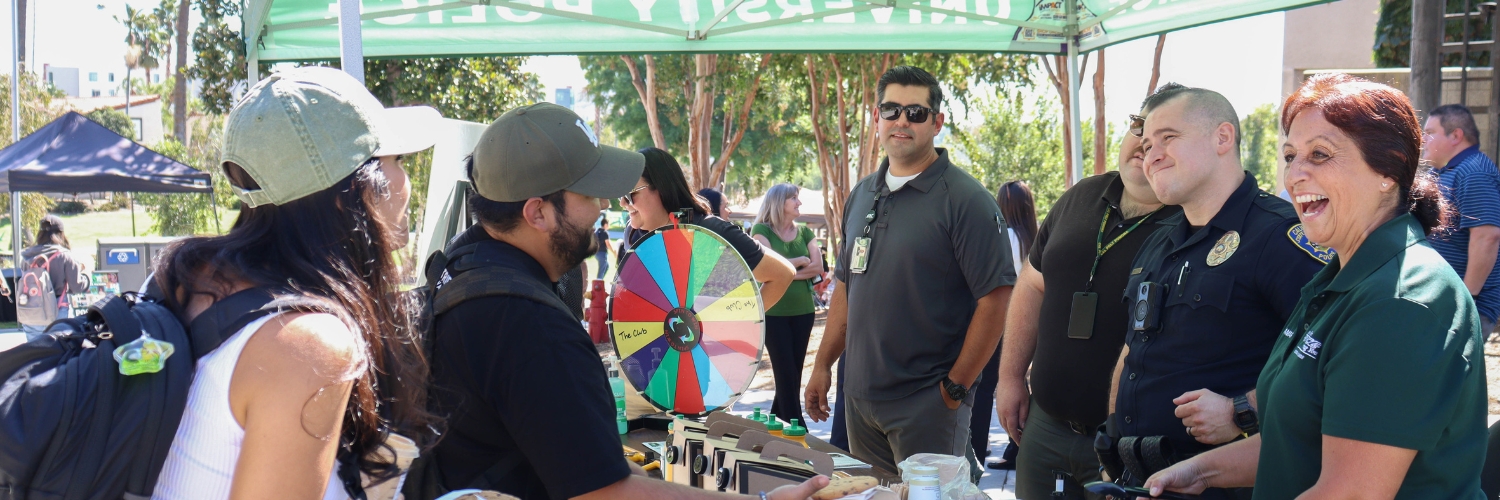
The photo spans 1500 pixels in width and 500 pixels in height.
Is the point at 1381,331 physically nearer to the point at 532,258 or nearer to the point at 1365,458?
the point at 1365,458

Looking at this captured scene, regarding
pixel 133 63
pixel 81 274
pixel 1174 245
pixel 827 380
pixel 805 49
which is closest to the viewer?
pixel 1174 245

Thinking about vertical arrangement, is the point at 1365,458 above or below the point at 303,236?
below

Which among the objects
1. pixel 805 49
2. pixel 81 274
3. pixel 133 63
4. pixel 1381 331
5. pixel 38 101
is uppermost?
pixel 133 63

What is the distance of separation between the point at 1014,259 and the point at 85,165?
373 inches

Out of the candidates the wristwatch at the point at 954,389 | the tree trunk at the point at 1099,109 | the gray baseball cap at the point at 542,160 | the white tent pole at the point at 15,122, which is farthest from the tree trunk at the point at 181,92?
the gray baseball cap at the point at 542,160

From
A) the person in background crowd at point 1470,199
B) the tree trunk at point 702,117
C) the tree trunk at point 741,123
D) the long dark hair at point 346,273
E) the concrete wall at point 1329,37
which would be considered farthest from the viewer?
the concrete wall at point 1329,37

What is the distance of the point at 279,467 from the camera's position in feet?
4.02

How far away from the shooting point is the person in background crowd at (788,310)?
614cm

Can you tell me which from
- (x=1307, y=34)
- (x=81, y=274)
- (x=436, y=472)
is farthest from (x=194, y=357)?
(x=1307, y=34)

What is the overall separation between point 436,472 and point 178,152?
103ft

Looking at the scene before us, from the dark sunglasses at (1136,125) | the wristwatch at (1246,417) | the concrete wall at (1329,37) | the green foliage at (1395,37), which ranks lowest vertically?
the wristwatch at (1246,417)

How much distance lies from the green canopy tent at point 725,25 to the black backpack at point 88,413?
3.76m

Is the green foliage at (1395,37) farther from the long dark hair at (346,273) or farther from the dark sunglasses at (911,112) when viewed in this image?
the long dark hair at (346,273)

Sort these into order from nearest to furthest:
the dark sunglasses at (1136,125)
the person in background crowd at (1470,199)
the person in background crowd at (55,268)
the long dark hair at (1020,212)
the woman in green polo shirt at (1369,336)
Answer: the woman in green polo shirt at (1369,336) < the dark sunglasses at (1136,125) < the person in background crowd at (1470,199) < the long dark hair at (1020,212) < the person in background crowd at (55,268)
